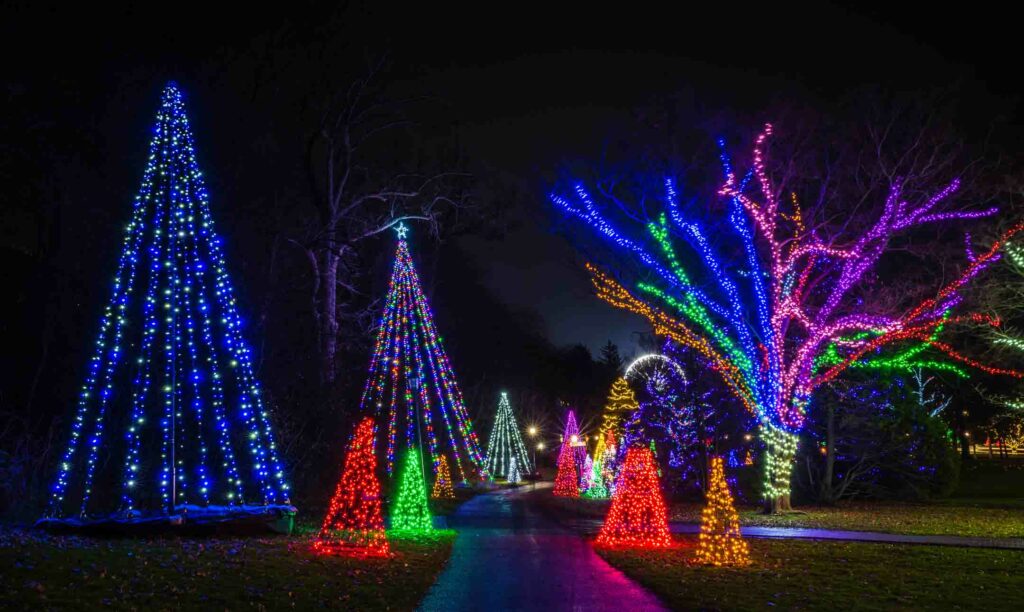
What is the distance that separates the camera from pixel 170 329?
A: 13.2 metres

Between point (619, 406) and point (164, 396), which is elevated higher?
point (619, 406)

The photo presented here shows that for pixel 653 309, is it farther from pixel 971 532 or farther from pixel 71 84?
pixel 71 84

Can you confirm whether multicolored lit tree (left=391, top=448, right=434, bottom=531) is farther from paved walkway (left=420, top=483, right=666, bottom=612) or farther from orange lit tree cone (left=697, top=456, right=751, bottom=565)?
orange lit tree cone (left=697, top=456, right=751, bottom=565)

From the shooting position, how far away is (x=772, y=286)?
64.4 feet

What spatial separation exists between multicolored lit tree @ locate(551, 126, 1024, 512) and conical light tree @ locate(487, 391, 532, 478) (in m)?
24.3

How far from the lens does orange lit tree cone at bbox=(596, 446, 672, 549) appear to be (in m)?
14.0

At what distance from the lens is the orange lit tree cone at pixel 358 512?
39.7 ft

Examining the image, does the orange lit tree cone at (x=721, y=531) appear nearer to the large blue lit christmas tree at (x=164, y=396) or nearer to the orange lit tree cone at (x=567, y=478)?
the large blue lit christmas tree at (x=164, y=396)

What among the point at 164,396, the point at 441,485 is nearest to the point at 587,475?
the point at 441,485

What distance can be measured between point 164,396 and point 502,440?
36.3 m

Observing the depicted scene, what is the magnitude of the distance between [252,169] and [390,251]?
13.9 m

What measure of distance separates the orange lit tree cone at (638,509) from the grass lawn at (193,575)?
376 cm

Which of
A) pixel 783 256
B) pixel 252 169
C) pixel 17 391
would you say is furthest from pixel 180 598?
pixel 783 256

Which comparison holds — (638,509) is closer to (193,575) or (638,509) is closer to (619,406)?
(193,575)
